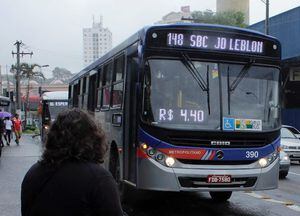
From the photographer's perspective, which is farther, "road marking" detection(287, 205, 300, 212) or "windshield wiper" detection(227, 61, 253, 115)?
"road marking" detection(287, 205, 300, 212)

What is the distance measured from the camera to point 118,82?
9797 mm

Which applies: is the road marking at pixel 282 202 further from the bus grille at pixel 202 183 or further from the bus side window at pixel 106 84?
the bus side window at pixel 106 84

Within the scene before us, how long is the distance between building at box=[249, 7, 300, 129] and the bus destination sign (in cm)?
2013

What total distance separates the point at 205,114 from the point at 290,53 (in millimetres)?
23530

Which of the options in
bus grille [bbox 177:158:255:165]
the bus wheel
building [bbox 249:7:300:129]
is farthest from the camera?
building [bbox 249:7:300:129]

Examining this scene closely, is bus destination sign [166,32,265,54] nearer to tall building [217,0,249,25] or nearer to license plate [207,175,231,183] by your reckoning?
license plate [207,175,231,183]

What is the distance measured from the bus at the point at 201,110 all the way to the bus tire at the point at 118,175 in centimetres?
58

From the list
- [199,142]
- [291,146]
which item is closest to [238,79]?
[199,142]

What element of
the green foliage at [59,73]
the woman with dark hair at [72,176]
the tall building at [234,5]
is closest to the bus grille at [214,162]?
the woman with dark hair at [72,176]

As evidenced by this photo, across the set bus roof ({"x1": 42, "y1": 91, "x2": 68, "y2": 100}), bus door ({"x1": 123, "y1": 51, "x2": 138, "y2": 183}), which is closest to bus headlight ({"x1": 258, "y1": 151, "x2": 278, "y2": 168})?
bus door ({"x1": 123, "y1": 51, "x2": 138, "y2": 183})

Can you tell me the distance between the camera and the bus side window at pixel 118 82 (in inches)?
376

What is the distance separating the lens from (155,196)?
10.8 meters

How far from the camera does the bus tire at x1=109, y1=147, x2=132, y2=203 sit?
31.3 feet

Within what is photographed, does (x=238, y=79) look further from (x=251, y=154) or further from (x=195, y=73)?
(x=251, y=154)
